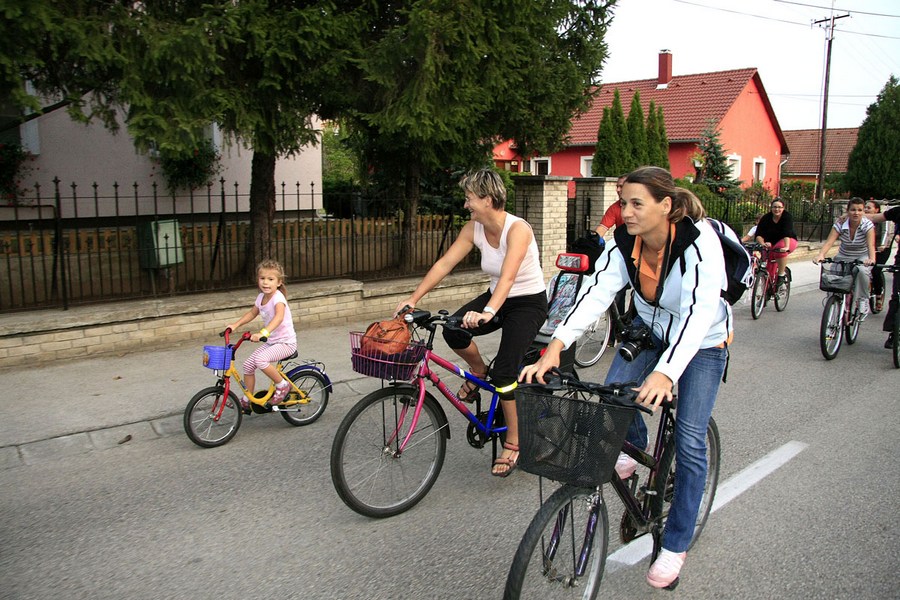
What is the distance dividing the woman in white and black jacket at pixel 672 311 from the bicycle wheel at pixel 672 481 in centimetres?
8

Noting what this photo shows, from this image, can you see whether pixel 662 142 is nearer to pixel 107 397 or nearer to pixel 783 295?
pixel 783 295

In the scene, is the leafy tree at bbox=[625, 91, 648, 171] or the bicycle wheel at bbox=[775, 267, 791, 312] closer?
the bicycle wheel at bbox=[775, 267, 791, 312]

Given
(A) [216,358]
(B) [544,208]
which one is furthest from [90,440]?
(B) [544,208]

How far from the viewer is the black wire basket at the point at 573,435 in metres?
2.63

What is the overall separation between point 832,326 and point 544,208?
192 inches

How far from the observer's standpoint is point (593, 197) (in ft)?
43.7

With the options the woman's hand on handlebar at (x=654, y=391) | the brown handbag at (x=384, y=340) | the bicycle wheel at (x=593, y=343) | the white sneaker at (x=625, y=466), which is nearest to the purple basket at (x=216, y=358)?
the brown handbag at (x=384, y=340)

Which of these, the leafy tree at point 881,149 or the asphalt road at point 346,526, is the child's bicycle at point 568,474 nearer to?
the asphalt road at point 346,526

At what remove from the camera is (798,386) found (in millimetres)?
7164

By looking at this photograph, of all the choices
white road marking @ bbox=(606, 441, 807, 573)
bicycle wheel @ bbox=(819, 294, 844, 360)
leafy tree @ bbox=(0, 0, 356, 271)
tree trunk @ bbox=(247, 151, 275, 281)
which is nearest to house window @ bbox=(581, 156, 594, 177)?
tree trunk @ bbox=(247, 151, 275, 281)

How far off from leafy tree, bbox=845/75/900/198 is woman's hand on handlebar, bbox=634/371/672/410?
3598cm

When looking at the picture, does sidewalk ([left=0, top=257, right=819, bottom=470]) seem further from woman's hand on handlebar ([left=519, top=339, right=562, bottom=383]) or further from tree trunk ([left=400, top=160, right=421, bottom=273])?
woman's hand on handlebar ([left=519, top=339, right=562, bottom=383])

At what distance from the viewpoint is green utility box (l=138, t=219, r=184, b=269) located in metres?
8.52

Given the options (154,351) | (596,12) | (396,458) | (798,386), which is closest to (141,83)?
(154,351)
